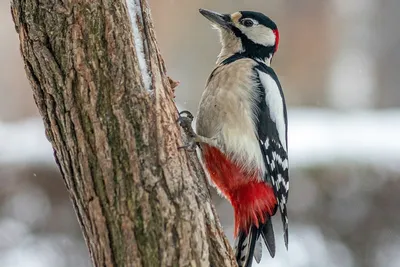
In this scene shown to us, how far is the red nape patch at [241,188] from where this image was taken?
239 cm

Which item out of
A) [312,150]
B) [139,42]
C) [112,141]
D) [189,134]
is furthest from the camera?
[312,150]

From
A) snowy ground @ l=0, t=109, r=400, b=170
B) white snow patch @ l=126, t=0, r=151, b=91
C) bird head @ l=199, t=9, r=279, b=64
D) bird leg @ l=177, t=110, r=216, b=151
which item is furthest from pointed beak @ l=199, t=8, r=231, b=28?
snowy ground @ l=0, t=109, r=400, b=170

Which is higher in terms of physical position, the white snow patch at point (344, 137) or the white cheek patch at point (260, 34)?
the white cheek patch at point (260, 34)

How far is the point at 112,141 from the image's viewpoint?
5.74ft

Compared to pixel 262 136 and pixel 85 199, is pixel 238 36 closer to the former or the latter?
pixel 262 136

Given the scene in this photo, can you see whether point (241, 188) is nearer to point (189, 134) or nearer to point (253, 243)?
point (253, 243)

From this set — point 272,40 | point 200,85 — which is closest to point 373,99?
point 200,85

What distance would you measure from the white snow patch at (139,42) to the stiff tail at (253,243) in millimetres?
747

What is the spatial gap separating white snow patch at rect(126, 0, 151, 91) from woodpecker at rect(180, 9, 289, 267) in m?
0.44

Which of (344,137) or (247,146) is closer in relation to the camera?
(247,146)

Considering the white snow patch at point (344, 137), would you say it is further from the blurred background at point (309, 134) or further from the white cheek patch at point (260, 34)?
the white cheek patch at point (260, 34)

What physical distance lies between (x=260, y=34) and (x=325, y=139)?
308cm

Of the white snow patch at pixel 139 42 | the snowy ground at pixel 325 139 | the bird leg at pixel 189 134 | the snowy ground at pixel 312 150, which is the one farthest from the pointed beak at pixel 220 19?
the snowy ground at pixel 325 139

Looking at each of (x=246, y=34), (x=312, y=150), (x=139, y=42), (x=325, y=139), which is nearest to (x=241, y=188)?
(x=246, y=34)
